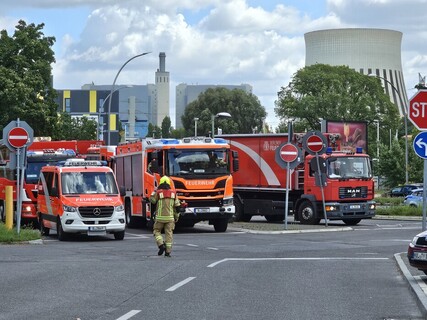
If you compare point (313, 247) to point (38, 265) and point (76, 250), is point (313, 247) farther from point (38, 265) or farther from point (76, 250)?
point (38, 265)

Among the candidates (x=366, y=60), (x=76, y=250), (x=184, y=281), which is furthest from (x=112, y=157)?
(x=366, y=60)

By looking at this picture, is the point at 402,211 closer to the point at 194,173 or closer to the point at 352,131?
the point at 352,131

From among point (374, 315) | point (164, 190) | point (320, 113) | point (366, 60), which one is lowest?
point (374, 315)

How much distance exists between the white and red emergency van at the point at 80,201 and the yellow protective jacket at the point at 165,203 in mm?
6690

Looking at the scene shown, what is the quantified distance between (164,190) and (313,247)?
5.56 meters

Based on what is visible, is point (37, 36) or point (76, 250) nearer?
point (76, 250)

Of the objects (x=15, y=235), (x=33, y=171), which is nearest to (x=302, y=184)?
(x=33, y=171)

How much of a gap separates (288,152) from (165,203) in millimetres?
12049

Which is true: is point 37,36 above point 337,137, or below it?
above

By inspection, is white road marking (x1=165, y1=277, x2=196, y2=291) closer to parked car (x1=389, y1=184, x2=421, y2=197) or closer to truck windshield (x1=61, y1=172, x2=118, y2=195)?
truck windshield (x1=61, y1=172, x2=118, y2=195)

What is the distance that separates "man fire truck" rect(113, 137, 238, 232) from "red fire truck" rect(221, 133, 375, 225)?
5.22 meters

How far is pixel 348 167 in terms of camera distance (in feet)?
127

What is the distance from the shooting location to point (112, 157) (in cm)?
4012

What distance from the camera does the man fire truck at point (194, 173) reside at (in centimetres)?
3275
